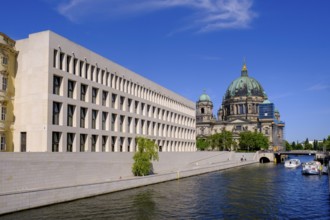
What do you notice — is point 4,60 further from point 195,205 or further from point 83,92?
point 195,205

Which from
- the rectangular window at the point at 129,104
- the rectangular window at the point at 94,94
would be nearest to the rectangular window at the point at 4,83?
the rectangular window at the point at 94,94

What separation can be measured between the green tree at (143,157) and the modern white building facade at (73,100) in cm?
685

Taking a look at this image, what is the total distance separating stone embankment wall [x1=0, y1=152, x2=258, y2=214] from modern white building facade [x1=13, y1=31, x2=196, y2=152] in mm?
5084

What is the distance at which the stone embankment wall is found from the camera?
34.2 m

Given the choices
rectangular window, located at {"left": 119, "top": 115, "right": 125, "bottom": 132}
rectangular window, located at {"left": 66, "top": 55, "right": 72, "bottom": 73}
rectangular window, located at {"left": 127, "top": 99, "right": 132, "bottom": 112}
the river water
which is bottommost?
the river water

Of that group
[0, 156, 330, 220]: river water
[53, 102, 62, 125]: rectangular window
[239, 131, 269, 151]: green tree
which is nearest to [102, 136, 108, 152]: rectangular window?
[53, 102, 62, 125]: rectangular window

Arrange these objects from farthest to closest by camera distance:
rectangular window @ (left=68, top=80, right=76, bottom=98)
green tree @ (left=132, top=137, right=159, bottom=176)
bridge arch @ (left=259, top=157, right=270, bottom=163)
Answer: bridge arch @ (left=259, top=157, right=270, bottom=163) < green tree @ (left=132, top=137, right=159, bottom=176) < rectangular window @ (left=68, top=80, right=76, bottom=98)

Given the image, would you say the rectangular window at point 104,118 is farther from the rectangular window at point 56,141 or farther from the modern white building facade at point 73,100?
the rectangular window at point 56,141

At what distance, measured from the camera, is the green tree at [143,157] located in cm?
5808

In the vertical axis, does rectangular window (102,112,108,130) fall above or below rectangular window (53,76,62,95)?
below

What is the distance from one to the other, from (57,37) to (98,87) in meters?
12.4

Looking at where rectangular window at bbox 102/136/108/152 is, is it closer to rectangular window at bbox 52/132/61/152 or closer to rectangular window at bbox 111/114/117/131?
rectangular window at bbox 111/114/117/131

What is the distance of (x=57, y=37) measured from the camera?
51.0m

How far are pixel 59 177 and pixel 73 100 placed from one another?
15.5 meters
